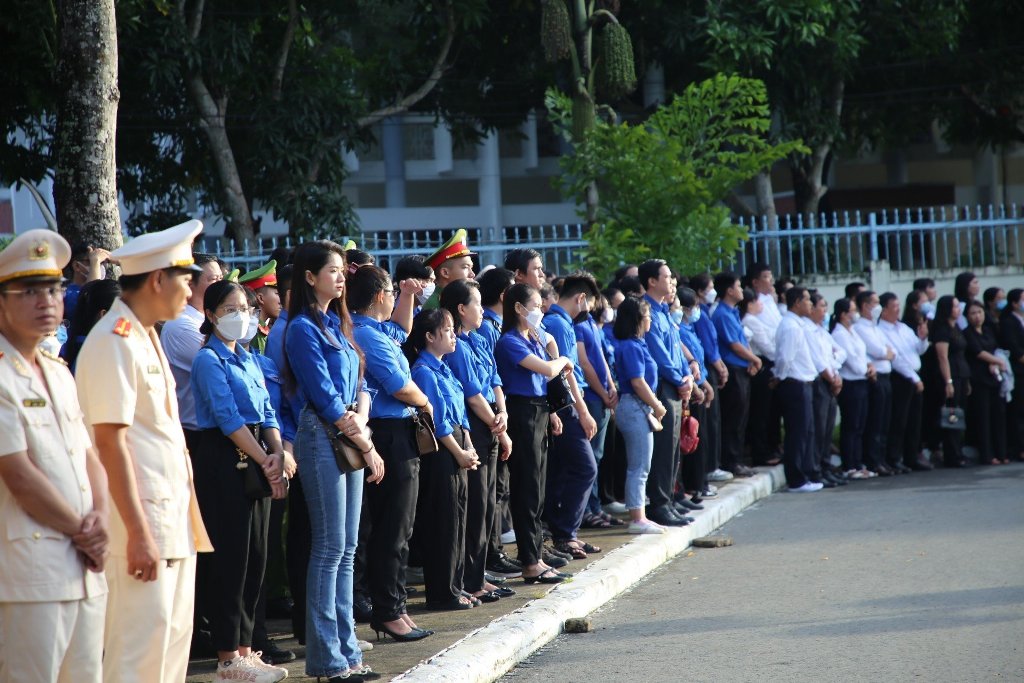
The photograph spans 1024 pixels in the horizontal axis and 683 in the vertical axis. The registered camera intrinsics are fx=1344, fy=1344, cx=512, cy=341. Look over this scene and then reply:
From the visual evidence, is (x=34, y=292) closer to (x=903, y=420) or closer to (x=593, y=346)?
(x=593, y=346)

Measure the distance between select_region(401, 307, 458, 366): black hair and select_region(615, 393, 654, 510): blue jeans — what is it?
10.4 ft

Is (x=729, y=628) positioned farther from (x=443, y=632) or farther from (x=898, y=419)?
(x=898, y=419)

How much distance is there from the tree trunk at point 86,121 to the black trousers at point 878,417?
8.68 meters

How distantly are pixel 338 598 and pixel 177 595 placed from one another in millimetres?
1466

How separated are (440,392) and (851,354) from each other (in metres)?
7.74

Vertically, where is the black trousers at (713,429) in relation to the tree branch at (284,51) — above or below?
below

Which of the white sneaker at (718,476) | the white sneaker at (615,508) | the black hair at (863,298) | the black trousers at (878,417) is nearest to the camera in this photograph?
the white sneaker at (615,508)

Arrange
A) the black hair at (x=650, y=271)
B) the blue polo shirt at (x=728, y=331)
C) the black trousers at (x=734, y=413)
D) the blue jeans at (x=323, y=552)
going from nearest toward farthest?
the blue jeans at (x=323, y=552)
the black hair at (x=650, y=271)
the blue polo shirt at (x=728, y=331)
the black trousers at (x=734, y=413)

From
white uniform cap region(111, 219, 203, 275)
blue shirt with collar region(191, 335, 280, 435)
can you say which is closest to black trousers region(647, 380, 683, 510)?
blue shirt with collar region(191, 335, 280, 435)

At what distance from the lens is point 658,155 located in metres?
14.1

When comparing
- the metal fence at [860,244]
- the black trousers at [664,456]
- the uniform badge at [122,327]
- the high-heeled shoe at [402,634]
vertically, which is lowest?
the high-heeled shoe at [402,634]

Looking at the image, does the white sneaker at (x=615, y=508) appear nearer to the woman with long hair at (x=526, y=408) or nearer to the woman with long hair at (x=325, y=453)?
the woman with long hair at (x=526, y=408)

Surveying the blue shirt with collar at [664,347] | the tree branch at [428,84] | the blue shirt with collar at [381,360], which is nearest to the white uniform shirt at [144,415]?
the blue shirt with collar at [381,360]

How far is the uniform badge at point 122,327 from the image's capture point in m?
4.43
